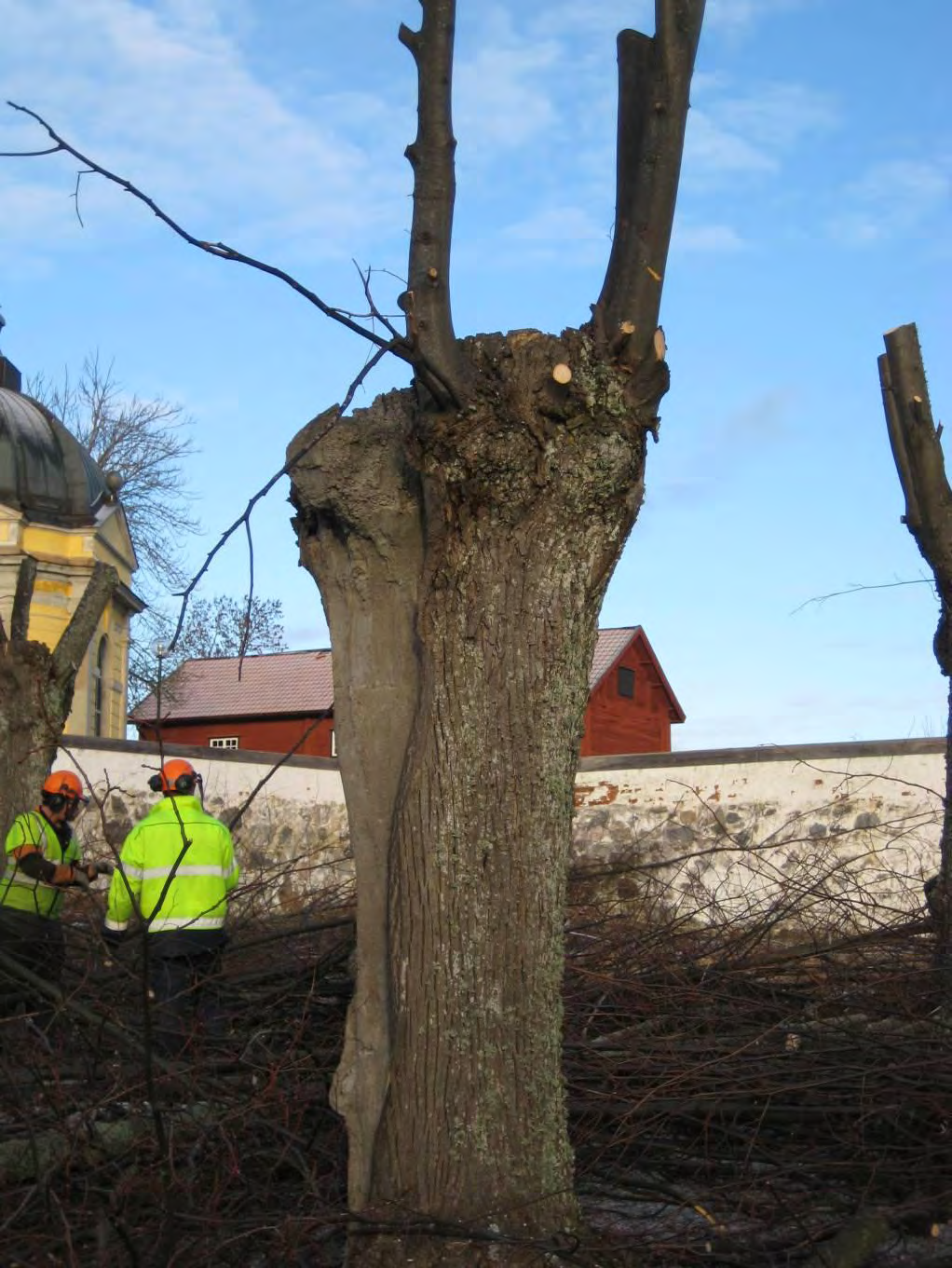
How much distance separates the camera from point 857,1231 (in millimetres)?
4391

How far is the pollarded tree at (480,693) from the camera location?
4.23 m

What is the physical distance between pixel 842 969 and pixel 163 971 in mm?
2850

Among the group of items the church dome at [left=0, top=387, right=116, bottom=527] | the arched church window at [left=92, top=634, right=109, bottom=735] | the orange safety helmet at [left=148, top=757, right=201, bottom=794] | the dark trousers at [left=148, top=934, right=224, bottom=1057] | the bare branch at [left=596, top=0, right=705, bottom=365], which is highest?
the church dome at [left=0, top=387, right=116, bottom=527]

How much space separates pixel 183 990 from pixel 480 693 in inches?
80.0

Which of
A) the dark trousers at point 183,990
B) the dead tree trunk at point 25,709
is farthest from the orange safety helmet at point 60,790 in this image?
the dead tree trunk at point 25,709

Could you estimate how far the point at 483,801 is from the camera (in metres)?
4.34

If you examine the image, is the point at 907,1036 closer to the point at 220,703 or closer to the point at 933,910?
the point at 933,910

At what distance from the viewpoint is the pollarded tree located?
13.9 feet

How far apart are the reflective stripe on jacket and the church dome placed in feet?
57.4

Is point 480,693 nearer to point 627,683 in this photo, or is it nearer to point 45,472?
point 45,472

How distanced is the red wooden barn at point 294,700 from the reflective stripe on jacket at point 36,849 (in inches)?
1054

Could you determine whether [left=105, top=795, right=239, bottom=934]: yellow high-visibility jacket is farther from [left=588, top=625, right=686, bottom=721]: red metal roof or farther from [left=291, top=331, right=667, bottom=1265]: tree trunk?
[left=588, top=625, right=686, bottom=721]: red metal roof

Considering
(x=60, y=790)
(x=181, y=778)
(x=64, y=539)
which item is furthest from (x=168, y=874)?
(x=64, y=539)

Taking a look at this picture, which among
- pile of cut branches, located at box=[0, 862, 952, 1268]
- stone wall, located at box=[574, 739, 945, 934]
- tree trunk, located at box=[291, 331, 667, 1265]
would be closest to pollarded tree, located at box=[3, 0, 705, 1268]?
tree trunk, located at box=[291, 331, 667, 1265]
